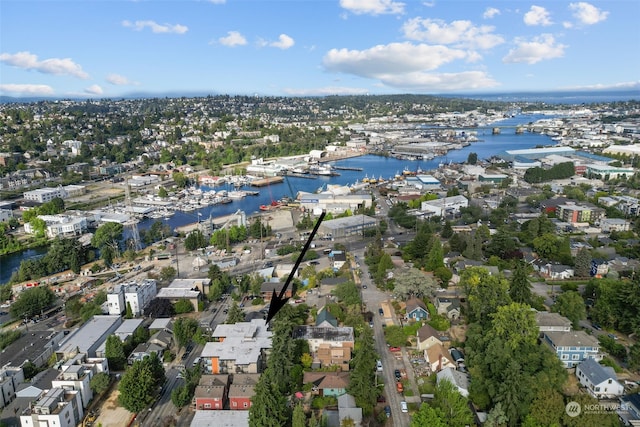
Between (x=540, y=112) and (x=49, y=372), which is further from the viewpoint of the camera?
(x=540, y=112)

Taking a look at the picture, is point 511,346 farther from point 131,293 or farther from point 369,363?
point 131,293

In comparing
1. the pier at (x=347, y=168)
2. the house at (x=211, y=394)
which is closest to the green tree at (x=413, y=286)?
the house at (x=211, y=394)

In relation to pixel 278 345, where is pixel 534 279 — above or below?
below

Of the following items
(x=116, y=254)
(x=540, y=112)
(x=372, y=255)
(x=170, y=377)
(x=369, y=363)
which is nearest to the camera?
(x=369, y=363)

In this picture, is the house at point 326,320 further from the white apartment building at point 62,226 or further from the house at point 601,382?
the white apartment building at point 62,226

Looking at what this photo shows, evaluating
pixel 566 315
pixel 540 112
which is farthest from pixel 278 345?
pixel 540 112
